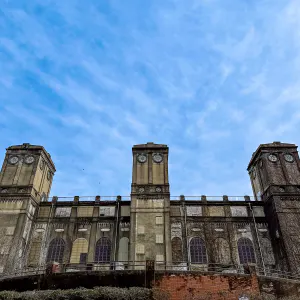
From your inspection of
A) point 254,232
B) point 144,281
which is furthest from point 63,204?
point 254,232

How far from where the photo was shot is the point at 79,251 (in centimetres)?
2844

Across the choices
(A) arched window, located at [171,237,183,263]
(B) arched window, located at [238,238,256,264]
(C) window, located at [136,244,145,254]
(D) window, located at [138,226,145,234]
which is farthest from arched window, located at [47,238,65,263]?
(B) arched window, located at [238,238,256,264]

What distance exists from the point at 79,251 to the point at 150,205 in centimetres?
752

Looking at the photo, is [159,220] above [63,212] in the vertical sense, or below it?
below

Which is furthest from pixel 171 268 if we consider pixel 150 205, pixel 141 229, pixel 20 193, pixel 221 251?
pixel 20 193

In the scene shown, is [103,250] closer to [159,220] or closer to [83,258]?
[83,258]

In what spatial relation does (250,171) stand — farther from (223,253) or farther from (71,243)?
(71,243)

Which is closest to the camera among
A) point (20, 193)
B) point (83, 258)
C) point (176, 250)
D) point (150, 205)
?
point (176, 250)

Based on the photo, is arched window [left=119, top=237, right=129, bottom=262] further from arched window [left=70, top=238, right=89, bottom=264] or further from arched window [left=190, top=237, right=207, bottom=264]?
arched window [left=190, top=237, right=207, bottom=264]

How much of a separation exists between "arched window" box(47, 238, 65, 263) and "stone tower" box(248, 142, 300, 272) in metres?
18.7

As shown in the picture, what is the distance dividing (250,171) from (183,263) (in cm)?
1405

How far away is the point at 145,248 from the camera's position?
1059 inches

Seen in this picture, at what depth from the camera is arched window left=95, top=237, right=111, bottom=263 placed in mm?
27969

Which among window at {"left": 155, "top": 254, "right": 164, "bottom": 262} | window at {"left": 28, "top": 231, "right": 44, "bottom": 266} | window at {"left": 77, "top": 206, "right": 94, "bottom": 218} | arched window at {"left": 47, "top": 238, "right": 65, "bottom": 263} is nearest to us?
window at {"left": 155, "top": 254, "right": 164, "bottom": 262}
